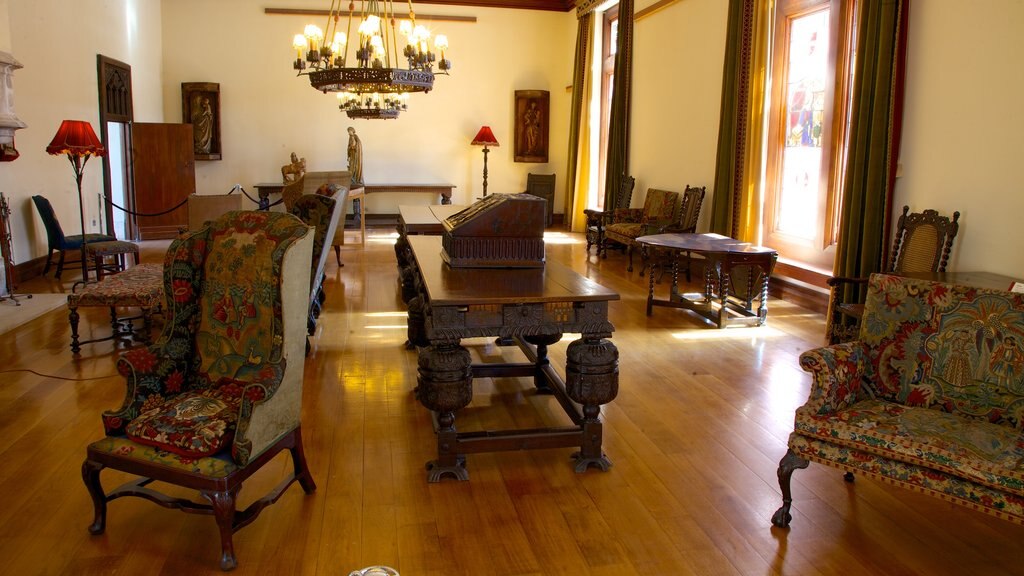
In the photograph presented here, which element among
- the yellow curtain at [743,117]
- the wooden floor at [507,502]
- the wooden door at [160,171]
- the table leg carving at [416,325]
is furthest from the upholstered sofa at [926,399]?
the wooden door at [160,171]

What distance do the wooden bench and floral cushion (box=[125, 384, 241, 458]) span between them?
2.05 meters

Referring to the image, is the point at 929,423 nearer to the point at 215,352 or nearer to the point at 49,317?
the point at 215,352

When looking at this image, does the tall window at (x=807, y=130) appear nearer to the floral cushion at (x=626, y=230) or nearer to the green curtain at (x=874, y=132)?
the green curtain at (x=874, y=132)

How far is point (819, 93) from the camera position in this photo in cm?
669

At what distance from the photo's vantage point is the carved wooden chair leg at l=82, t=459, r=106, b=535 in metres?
2.67

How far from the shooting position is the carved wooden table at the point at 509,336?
3023 mm

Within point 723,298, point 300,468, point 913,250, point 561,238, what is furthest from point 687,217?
point 300,468

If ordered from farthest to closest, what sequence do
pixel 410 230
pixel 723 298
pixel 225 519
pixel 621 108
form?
pixel 621 108
pixel 723 298
pixel 410 230
pixel 225 519

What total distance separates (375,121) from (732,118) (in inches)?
284

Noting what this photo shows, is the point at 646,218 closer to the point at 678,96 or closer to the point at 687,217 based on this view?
the point at 687,217

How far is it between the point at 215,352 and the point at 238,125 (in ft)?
35.5

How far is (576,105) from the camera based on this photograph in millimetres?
12688

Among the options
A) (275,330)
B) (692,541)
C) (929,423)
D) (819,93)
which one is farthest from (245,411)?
(819,93)

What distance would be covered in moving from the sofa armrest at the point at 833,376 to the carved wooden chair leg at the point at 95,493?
263 cm
